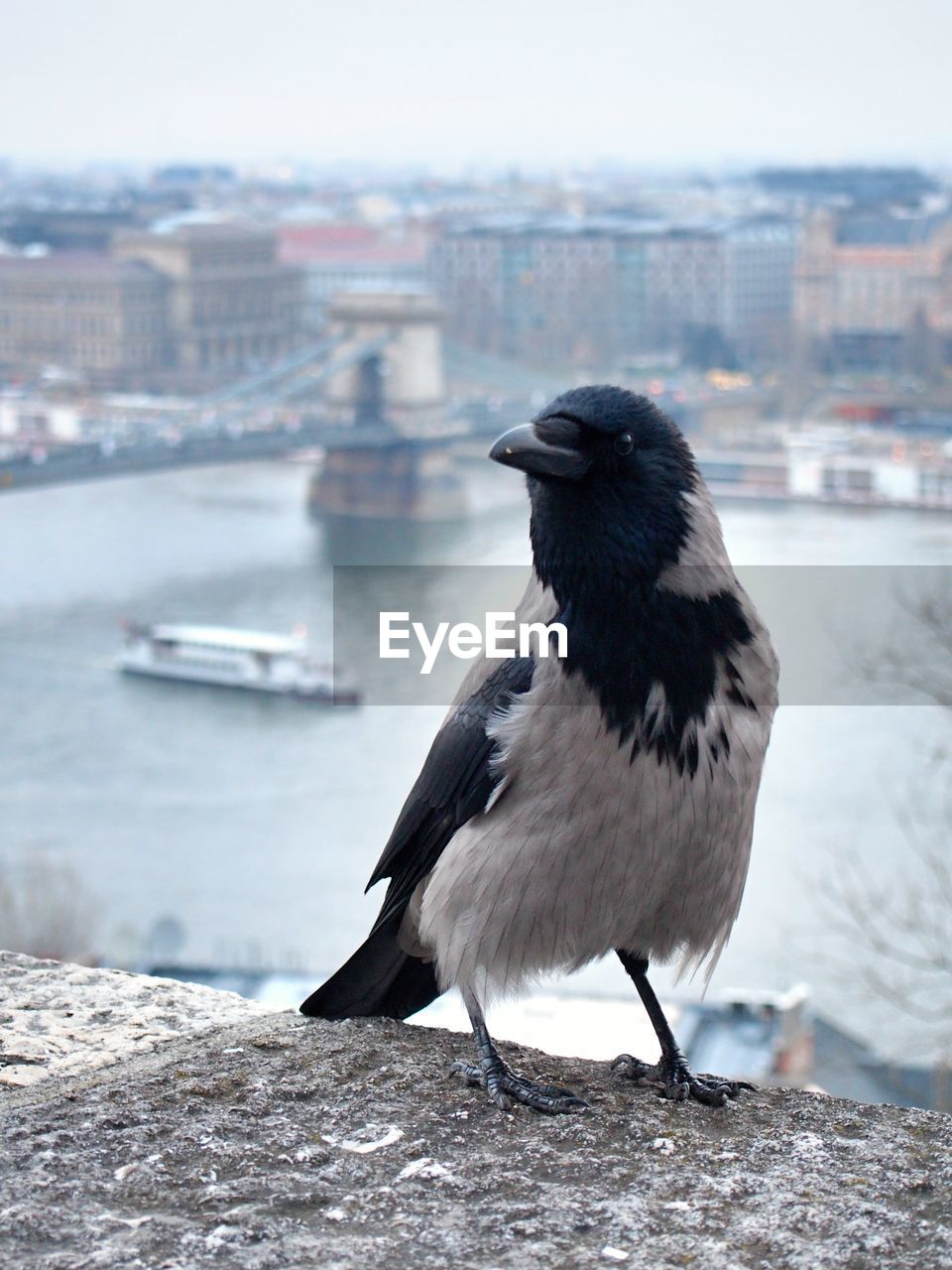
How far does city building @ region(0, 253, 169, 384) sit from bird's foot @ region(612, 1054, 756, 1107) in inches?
677

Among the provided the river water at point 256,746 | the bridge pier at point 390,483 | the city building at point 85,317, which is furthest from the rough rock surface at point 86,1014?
the city building at point 85,317

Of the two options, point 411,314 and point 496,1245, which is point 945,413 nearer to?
point 411,314

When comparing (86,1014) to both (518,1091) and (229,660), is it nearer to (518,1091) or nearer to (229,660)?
(518,1091)

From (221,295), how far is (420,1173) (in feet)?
61.7

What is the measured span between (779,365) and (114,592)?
6.96 metres

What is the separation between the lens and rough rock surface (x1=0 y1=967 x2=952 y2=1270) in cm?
98

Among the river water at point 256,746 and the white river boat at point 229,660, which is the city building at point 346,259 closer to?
the river water at point 256,746

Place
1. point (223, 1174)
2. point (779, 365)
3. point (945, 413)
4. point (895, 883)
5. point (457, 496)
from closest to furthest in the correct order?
point (223, 1174) → point (895, 883) → point (457, 496) → point (945, 413) → point (779, 365)

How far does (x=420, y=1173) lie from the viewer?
3.61 ft

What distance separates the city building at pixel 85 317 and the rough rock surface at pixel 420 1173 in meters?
17.3

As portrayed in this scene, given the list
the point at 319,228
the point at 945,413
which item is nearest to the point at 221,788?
the point at 945,413

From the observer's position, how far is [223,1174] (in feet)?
3.57

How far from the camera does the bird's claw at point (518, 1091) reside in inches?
50.1

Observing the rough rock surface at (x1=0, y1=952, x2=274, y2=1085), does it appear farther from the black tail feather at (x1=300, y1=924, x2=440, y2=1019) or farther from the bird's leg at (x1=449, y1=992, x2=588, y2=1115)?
the bird's leg at (x1=449, y1=992, x2=588, y2=1115)
